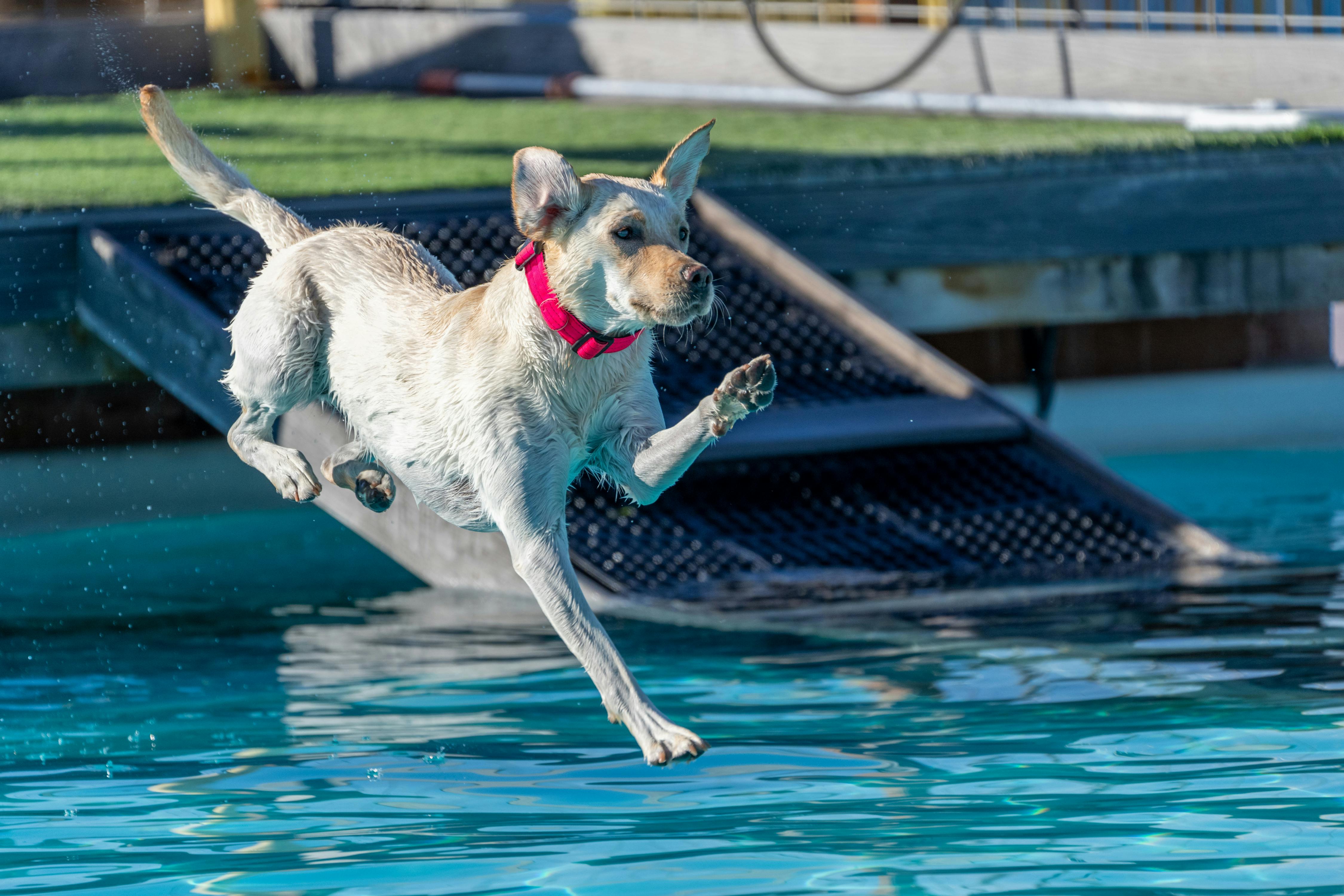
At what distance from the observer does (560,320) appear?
2.84 meters

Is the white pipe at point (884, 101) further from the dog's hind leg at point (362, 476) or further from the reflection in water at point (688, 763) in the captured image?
the dog's hind leg at point (362, 476)

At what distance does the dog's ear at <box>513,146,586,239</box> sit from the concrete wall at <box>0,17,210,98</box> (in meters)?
8.73

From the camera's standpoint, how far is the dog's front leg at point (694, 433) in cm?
267

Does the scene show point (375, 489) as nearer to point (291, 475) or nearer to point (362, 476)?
point (362, 476)

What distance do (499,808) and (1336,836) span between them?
165cm

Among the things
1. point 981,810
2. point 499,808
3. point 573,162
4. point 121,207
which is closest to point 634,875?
point 499,808

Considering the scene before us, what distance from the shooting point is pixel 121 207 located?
628cm

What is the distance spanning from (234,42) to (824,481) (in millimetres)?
6921

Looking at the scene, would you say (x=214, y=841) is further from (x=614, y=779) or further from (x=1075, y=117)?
(x=1075, y=117)

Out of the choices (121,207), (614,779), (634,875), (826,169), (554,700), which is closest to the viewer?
(634,875)

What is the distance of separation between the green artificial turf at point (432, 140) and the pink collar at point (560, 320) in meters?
3.77

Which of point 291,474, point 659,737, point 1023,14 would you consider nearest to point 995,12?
point 1023,14

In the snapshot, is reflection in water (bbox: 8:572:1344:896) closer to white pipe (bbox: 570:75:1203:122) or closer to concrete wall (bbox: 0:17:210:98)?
white pipe (bbox: 570:75:1203:122)

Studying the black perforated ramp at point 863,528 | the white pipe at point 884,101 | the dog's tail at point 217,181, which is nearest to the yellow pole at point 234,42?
the white pipe at point 884,101
